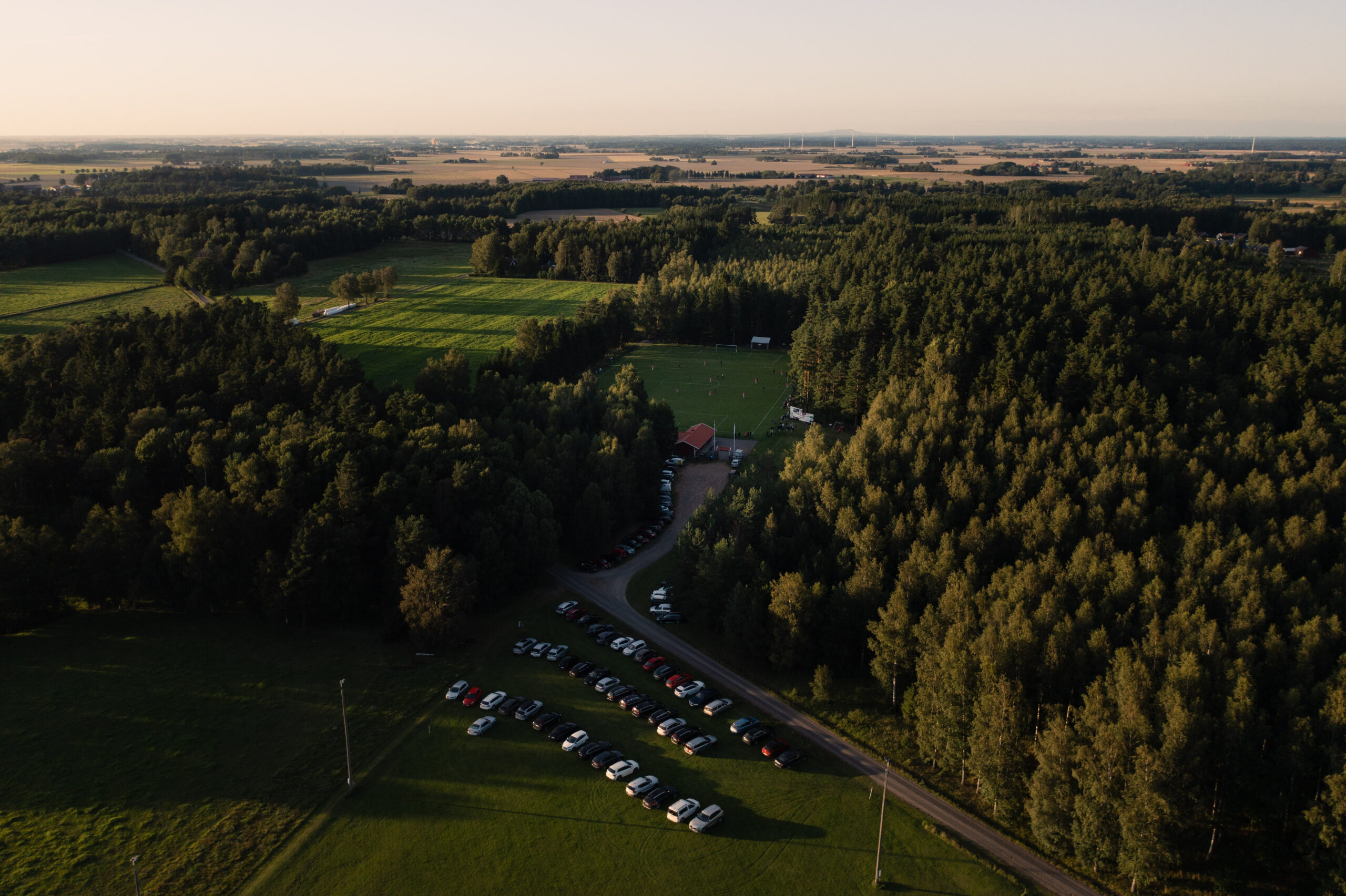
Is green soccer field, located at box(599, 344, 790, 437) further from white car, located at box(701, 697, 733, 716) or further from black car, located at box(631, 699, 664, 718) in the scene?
black car, located at box(631, 699, 664, 718)

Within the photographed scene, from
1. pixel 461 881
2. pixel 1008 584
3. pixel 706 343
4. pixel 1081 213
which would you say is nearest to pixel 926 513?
pixel 1008 584

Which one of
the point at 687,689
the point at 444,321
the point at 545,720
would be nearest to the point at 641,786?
the point at 545,720

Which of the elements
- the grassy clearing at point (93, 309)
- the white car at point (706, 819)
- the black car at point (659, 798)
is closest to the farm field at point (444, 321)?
the grassy clearing at point (93, 309)

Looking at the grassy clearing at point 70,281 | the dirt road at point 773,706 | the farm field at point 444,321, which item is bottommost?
the dirt road at point 773,706

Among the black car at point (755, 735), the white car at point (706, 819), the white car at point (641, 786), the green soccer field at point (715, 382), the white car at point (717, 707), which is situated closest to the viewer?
the white car at point (706, 819)

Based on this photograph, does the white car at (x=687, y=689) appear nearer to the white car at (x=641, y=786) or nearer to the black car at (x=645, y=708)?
the black car at (x=645, y=708)

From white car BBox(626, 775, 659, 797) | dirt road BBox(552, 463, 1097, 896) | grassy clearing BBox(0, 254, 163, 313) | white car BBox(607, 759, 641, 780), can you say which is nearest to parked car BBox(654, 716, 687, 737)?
white car BBox(607, 759, 641, 780)
